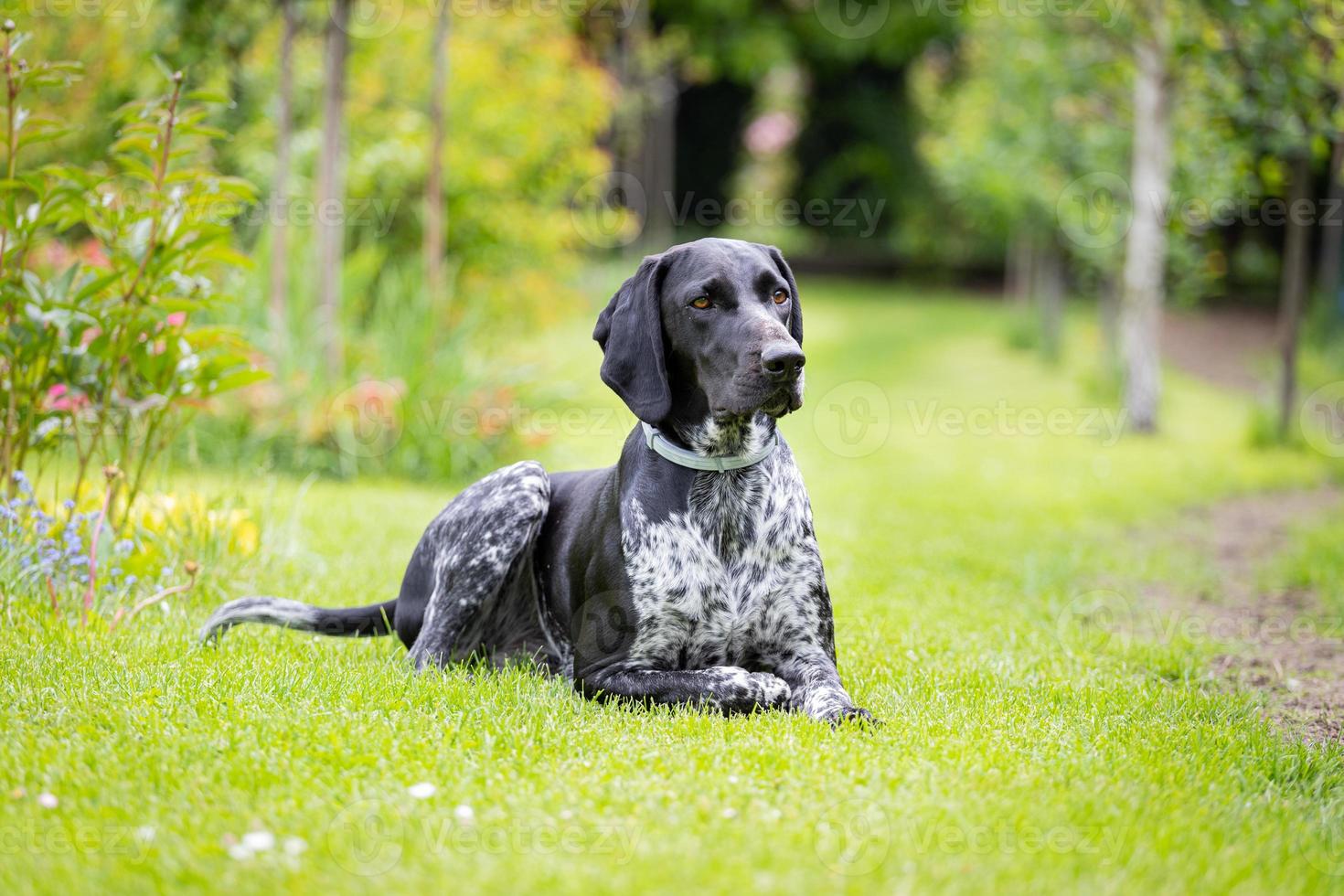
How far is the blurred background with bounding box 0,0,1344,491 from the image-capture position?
4.53m

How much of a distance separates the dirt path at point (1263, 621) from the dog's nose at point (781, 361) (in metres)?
1.88

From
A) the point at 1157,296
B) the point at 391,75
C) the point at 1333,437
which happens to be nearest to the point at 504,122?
the point at 391,75

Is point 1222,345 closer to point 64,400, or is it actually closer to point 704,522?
point 704,522

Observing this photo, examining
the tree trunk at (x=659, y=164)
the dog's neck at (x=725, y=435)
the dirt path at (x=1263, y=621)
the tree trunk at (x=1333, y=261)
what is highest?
the tree trunk at (x=659, y=164)

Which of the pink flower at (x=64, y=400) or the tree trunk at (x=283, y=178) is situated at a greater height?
the tree trunk at (x=283, y=178)

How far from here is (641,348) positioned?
3654 millimetres

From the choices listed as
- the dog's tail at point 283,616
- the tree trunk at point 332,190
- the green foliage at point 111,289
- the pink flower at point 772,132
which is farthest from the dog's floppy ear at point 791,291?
the pink flower at point 772,132

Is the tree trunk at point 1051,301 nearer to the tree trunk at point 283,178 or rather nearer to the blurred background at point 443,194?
the blurred background at point 443,194

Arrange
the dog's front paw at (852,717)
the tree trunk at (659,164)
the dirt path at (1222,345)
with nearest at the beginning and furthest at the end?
1. the dog's front paw at (852,717)
2. the dirt path at (1222,345)
3. the tree trunk at (659,164)

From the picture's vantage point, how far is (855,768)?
307cm

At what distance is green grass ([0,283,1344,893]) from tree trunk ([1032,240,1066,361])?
530 inches

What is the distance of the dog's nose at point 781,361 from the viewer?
3.28 meters

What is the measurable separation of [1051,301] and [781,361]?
1675 centimetres

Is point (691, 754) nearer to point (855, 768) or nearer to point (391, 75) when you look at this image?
point (855, 768)
